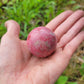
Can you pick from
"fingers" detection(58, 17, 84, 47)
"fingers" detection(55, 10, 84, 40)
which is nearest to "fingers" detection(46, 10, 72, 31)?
"fingers" detection(55, 10, 84, 40)

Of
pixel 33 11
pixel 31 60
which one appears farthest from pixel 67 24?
pixel 33 11

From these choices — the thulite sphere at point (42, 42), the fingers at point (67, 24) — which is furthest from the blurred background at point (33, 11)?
the thulite sphere at point (42, 42)

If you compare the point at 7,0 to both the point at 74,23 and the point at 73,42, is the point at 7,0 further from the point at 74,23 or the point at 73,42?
the point at 73,42

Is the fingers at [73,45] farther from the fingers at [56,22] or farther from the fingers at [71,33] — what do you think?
the fingers at [56,22]

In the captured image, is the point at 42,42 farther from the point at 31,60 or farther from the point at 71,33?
the point at 71,33

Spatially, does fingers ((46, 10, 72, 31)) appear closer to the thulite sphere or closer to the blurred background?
the blurred background

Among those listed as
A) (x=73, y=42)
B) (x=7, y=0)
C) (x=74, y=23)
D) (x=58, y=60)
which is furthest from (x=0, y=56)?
(x=7, y=0)
